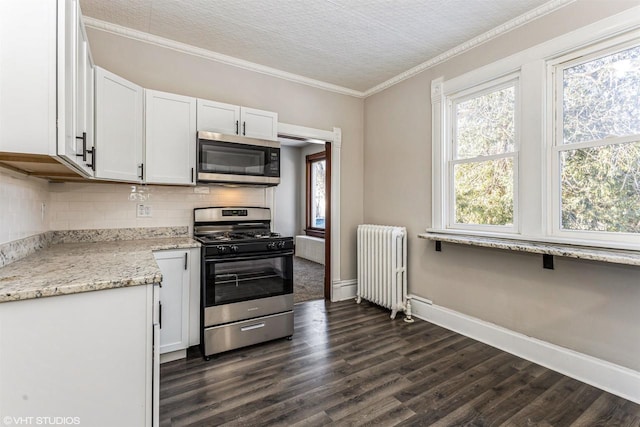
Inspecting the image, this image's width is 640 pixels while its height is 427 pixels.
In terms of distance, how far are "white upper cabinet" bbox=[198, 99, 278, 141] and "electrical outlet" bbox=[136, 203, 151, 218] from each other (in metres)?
0.86

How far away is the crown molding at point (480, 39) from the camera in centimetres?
225

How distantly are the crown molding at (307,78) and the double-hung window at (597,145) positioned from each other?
46 cm

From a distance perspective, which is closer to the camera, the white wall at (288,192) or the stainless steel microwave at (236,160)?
the stainless steel microwave at (236,160)

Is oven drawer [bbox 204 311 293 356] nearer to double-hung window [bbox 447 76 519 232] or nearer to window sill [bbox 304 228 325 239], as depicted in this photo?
double-hung window [bbox 447 76 519 232]

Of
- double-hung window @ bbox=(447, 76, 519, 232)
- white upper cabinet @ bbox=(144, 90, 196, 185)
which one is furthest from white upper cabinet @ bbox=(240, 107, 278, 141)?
double-hung window @ bbox=(447, 76, 519, 232)

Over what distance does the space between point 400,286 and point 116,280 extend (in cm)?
272

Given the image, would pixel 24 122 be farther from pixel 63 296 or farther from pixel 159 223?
pixel 159 223

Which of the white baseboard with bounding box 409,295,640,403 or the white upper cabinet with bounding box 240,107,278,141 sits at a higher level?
the white upper cabinet with bounding box 240,107,278,141

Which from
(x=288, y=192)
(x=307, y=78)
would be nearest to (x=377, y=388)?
(x=307, y=78)

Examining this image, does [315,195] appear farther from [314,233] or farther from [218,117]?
[218,117]

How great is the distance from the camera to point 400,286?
10.9ft

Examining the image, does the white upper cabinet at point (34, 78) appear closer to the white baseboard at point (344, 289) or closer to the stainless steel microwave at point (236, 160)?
the stainless steel microwave at point (236, 160)

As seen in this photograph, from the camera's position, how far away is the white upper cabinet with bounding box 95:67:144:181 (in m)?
2.13

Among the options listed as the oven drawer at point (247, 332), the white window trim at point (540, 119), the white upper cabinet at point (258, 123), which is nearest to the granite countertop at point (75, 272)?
the oven drawer at point (247, 332)
